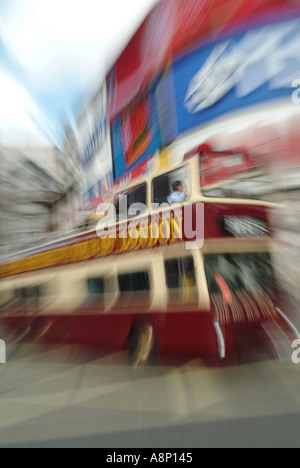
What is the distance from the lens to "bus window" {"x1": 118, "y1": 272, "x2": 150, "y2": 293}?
7.58 ft

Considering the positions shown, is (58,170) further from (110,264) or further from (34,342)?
(34,342)

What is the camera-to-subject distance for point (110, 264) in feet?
7.99

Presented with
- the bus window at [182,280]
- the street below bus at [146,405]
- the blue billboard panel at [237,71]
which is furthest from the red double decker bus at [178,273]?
the blue billboard panel at [237,71]

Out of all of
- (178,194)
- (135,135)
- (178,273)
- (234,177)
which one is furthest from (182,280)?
(135,135)

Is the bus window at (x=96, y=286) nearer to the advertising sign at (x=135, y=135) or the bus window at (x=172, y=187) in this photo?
the bus window at (x=172, y=187)

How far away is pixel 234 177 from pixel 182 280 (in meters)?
0.77

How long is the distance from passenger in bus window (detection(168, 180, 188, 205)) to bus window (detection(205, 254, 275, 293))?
0.38 metres

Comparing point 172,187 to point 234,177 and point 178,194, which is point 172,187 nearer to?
point 178,194

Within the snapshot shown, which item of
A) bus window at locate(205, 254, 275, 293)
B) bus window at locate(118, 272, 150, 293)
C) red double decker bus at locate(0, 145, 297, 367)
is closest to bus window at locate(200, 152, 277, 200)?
red double decker bus at locate(0, 145, 297, 367)

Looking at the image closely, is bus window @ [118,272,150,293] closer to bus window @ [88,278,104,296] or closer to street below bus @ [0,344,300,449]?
bus window @ [88,278,104,296]

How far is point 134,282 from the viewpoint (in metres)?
2.35
